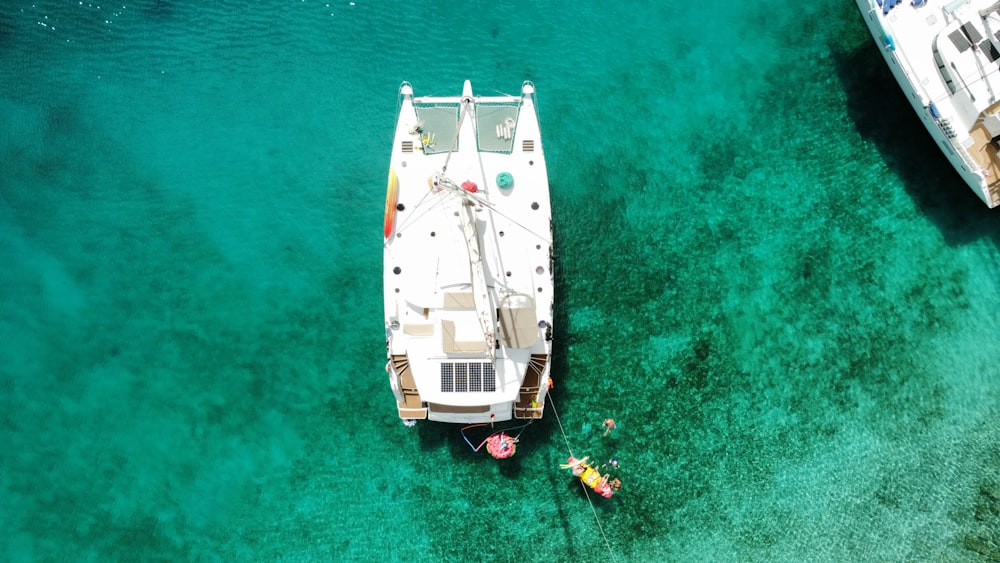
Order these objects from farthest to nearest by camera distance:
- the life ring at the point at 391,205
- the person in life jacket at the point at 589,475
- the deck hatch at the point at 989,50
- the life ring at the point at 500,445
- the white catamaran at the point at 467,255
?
the person in life jacket at the point at 589,475
the life ring at the point at 500,445
the deck hatch at the point at 989,50
the life ring at the point at 391,205
the white catamaran at the point at 467,255

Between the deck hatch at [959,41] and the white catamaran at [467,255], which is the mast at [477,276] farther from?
the deck hatch at [959,41]

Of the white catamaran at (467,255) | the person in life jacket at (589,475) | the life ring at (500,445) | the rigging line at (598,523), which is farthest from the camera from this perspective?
the rigging line at (598,523)

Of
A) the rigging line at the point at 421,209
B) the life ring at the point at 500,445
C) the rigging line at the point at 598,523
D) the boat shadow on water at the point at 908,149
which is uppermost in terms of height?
the boat shadow on water at the point at 908,149

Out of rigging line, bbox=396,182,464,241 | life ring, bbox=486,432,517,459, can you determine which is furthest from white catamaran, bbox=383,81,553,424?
life ring, bbox=486,432,517,459

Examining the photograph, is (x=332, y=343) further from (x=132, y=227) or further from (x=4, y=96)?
(x=4, y=96)

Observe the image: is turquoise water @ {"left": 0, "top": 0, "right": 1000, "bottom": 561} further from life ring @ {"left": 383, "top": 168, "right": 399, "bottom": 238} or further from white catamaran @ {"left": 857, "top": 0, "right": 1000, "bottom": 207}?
life ring @ {"left": 383, "top": 168, "right": 399, "bottom": 238}

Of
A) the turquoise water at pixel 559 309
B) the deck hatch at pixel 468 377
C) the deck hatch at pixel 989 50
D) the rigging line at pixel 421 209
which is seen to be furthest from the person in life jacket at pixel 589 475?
the deck hatch at pixel 989 50

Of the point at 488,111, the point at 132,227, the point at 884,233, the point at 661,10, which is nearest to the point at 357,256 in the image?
the point at 488,111
